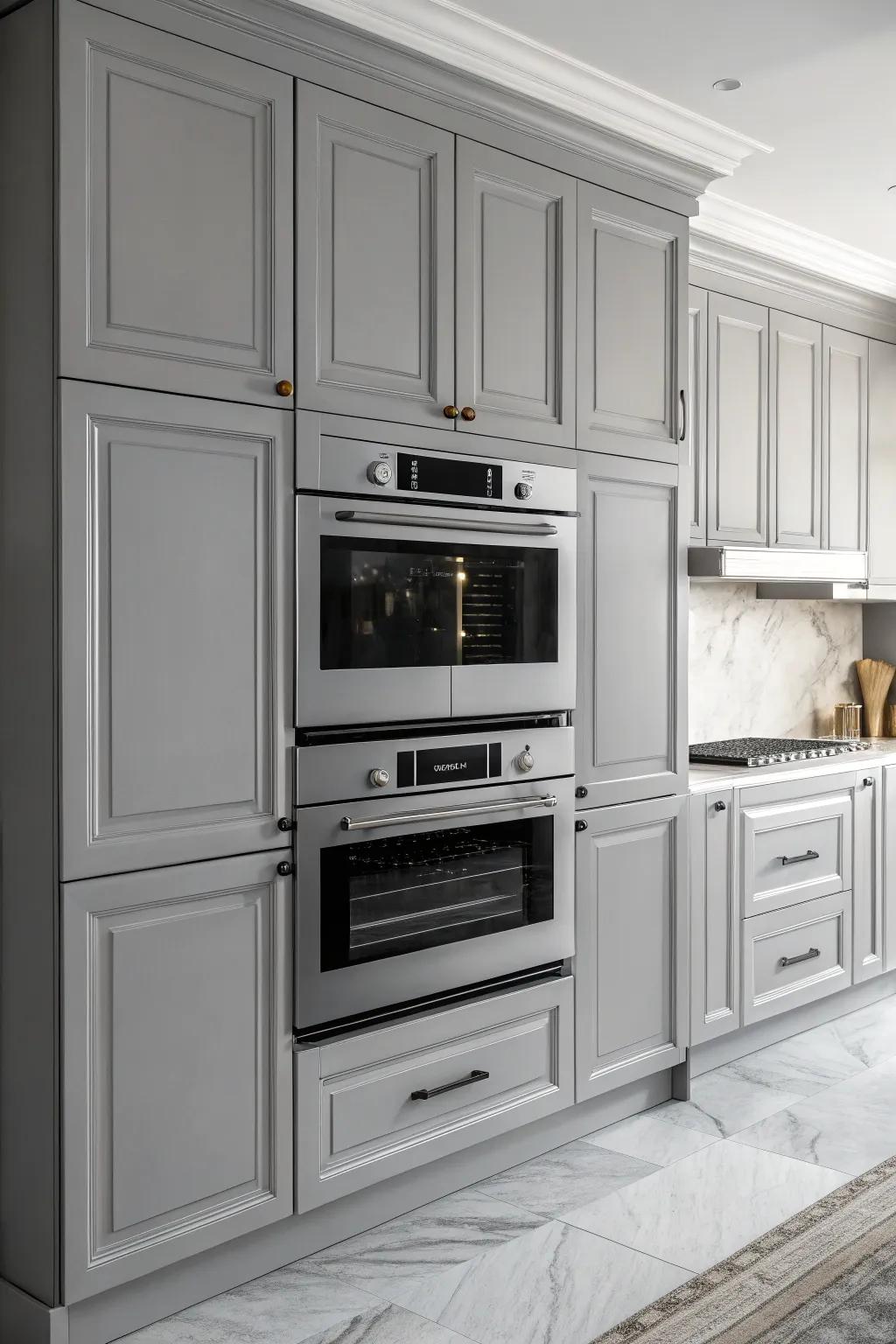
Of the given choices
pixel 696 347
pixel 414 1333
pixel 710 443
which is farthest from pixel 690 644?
pixel 414 1333

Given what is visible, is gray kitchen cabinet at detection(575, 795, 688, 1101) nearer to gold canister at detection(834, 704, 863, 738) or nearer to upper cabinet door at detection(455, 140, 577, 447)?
upper cabinet door at detection(455, 140, 577, 447)

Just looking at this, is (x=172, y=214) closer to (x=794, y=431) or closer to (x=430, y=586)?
(x=430, y=586)

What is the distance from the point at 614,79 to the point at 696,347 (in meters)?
1.09

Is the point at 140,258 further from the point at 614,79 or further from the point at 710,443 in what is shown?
the point at 710,443

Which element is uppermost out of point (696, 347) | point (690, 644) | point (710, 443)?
point (696, 347)

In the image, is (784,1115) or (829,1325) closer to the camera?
(829,1325)

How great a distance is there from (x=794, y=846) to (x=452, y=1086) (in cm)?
163

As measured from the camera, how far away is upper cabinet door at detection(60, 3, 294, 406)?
2.05 m

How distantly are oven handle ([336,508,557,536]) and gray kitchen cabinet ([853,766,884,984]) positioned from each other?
1860 millimetres

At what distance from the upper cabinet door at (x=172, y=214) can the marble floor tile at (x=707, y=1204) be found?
1.92 m

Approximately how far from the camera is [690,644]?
435 cm

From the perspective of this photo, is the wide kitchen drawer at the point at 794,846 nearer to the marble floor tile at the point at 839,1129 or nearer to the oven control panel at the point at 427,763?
the marble floor tile at the point at 839,1129

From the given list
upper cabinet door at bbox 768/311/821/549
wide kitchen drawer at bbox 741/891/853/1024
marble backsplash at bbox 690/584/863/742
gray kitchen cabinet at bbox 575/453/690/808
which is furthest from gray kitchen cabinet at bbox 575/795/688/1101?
upper cabinet door at bbox 768/311/821/549

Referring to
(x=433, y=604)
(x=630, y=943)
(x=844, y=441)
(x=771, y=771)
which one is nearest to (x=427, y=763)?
(x=433, y=604)
